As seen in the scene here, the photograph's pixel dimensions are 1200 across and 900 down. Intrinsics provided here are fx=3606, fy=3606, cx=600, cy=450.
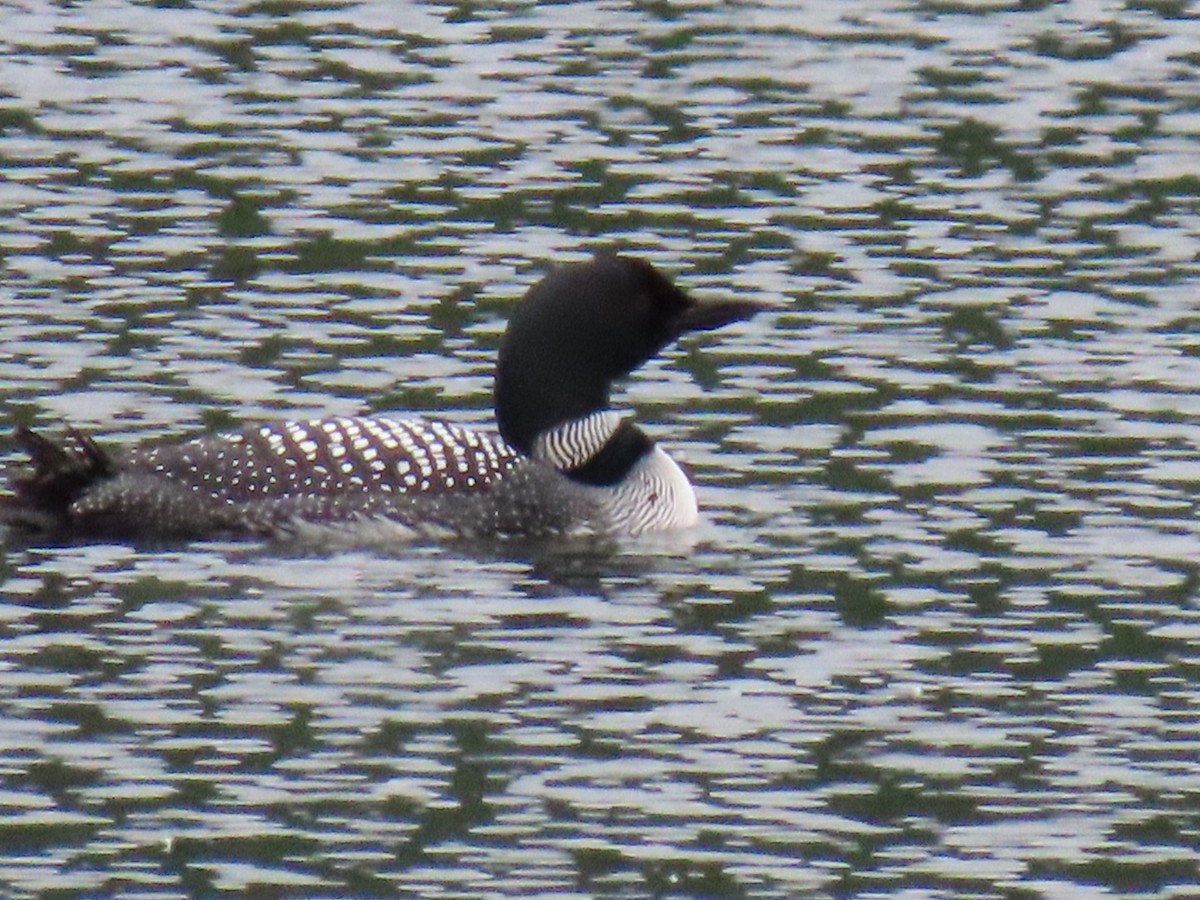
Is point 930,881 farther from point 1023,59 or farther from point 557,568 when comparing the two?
point 1023,59

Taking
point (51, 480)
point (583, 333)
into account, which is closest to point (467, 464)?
point (583, 333)

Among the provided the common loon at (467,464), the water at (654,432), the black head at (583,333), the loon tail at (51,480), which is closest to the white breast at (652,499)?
the common loon at (467,464)

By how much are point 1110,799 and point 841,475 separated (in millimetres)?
3560

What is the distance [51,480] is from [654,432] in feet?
8.77

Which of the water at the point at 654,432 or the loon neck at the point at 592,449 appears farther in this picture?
the loon neck at the point at 592,449

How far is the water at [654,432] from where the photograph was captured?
9.01m

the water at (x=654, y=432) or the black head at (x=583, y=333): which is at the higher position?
the black head at (x=583, y=333)

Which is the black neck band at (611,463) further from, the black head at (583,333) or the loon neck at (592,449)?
the black head at (583,333)

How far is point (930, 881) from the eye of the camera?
8586 mm

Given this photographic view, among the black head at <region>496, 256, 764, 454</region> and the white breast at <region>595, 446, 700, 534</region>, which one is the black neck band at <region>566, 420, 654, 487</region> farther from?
the black head at <region>496, 256, 764, 454</region>

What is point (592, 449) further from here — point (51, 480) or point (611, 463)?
point (51, 480)

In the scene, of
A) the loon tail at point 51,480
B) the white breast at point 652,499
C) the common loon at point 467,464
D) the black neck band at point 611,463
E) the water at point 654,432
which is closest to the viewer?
the water at point 654,432

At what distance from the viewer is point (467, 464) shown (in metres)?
12.2

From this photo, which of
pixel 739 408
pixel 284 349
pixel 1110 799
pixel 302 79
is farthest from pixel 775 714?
pixel 302 79
